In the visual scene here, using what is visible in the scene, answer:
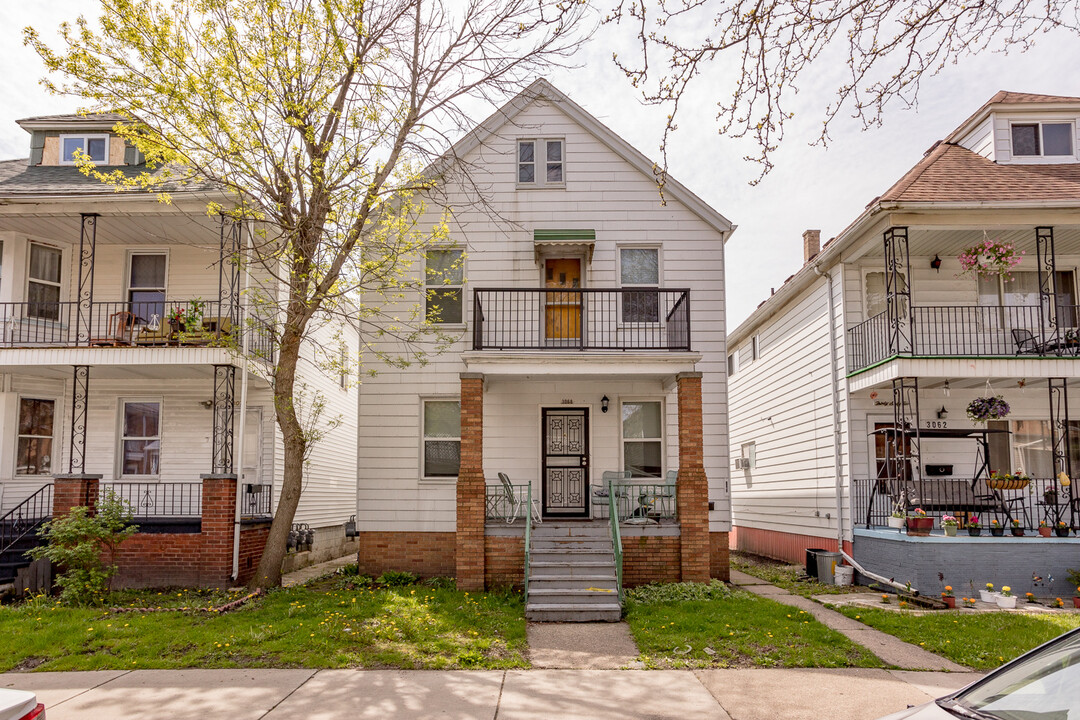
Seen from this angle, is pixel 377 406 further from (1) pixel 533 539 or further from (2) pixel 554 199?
(2) pixel 554 199

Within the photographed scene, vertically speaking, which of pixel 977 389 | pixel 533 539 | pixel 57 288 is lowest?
pixel 533 539

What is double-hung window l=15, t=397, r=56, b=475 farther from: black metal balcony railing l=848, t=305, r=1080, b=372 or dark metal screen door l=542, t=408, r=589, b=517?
black metal balcony railing l=848, t=305, r=1080, b=372

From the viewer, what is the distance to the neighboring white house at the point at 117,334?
14.6m

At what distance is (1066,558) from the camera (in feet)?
42.0

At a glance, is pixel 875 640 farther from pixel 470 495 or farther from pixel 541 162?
pixel 541 162

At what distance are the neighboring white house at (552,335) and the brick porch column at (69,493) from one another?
179 inches

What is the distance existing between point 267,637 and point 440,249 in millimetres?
8045

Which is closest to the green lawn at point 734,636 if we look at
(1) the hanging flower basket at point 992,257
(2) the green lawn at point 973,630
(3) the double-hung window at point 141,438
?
(2) the green lawn at point 973,630

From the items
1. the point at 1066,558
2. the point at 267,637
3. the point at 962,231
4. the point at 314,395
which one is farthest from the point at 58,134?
the point at 1066,558

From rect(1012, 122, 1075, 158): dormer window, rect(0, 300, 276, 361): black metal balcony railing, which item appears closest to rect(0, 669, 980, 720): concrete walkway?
rect(0, 300, 276, 361): black metal balcony railing

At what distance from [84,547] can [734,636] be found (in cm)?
941

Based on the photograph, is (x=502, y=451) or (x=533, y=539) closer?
(x=533, y=539)

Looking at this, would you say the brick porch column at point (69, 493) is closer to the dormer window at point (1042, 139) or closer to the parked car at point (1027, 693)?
the parked car at point (1027, 693)

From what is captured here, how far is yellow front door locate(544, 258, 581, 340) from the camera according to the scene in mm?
14883
